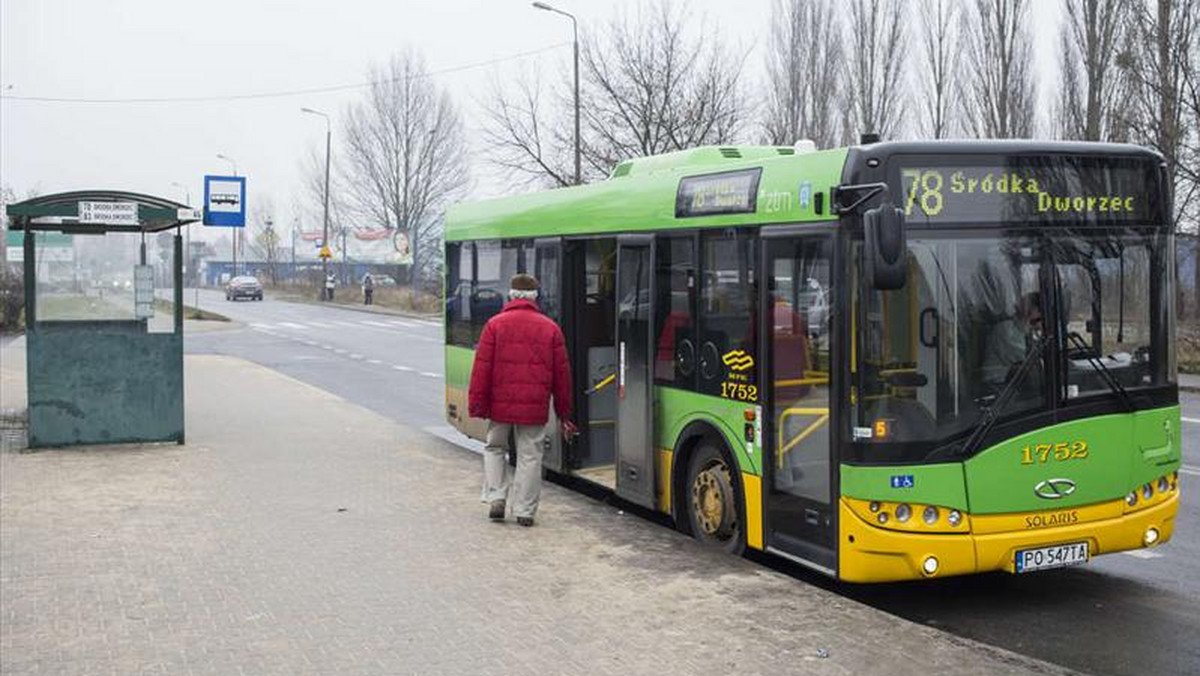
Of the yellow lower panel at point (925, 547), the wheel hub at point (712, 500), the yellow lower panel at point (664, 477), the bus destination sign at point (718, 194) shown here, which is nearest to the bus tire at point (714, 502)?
the wheel hub at point (712, 500)

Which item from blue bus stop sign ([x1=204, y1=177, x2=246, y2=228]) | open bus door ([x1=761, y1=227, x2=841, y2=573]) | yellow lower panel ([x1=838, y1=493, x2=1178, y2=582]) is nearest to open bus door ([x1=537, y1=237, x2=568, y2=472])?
open bus door ([x1=761, y1=227, x2=841, y2=573])

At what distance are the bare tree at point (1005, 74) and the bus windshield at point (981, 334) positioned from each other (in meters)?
34.2

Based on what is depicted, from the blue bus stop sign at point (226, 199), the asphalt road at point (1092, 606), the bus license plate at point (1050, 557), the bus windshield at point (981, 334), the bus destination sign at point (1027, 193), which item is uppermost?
the blue bus stop sign at point (226, 199)

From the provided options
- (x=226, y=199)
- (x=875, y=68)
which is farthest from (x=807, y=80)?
(x=226, y=199)

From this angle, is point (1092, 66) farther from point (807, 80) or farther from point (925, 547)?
point (925, 547)

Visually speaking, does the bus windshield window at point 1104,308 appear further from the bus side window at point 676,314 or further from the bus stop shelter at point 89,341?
the bus stop shelter at point 89,341

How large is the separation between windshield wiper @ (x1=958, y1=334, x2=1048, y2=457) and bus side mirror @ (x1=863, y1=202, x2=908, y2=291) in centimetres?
95

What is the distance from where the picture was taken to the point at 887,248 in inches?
247

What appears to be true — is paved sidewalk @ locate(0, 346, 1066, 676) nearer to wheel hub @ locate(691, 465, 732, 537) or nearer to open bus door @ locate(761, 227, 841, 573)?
wheel hub @ locate(691, 465, 732, 537)

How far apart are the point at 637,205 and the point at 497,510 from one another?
248 cm

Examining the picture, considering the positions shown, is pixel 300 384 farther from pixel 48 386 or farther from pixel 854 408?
pixel 854 408

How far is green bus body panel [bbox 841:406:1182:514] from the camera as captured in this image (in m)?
6.65

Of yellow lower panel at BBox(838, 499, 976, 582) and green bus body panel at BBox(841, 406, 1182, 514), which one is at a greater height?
green bus body panel at BBox(841, 406, 1182, 514)

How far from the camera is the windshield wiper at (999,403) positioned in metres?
6.70
